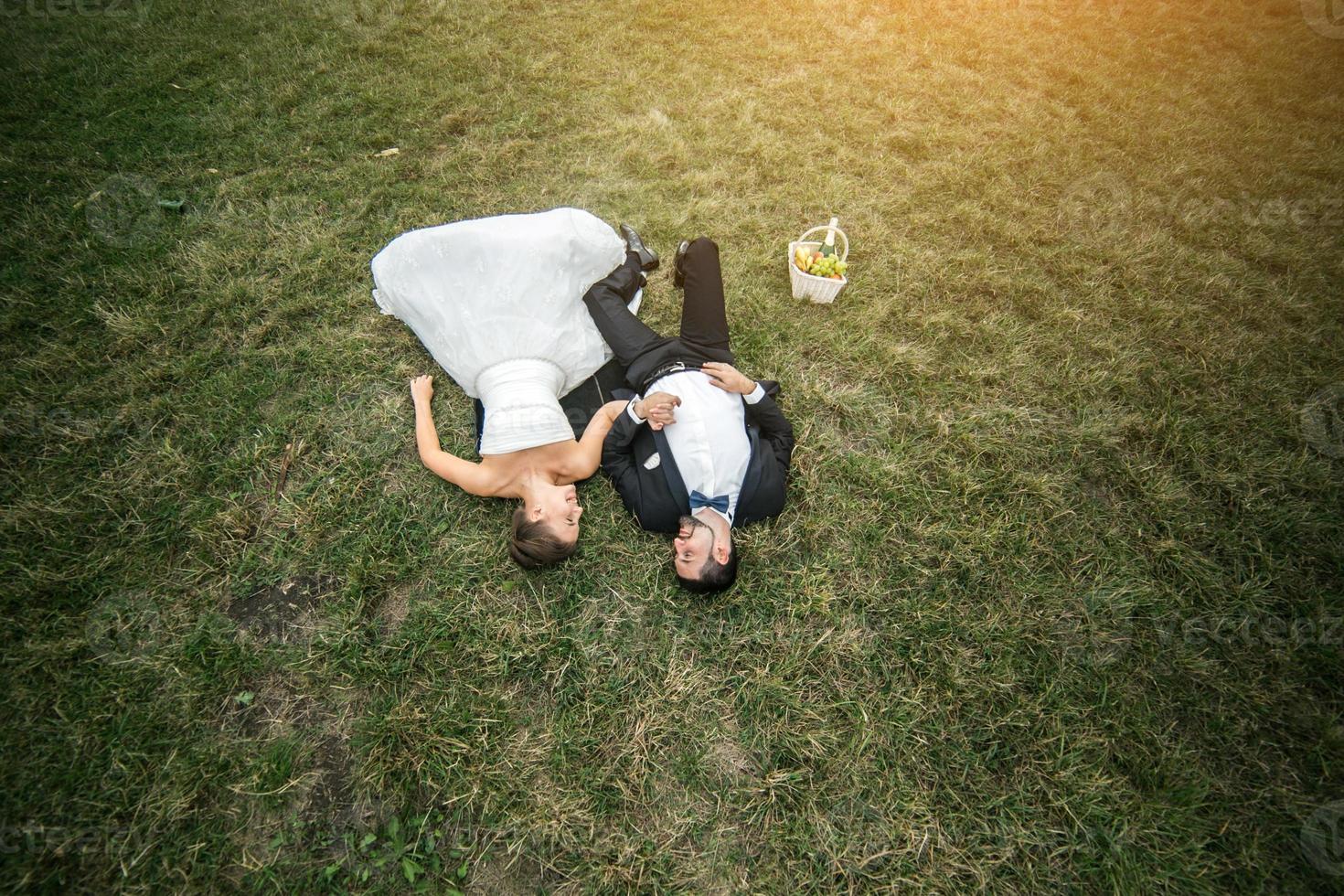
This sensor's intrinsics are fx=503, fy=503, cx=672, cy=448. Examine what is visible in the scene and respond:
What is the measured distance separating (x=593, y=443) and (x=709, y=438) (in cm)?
88

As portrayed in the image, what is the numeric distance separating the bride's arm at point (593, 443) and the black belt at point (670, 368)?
0.28 m

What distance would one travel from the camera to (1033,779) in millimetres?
3055

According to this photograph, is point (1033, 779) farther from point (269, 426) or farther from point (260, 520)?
point (269, 426)

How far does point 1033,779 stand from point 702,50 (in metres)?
8.44

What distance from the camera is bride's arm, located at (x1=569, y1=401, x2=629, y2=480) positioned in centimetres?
371

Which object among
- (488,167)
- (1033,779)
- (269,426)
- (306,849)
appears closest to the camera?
(306,849)

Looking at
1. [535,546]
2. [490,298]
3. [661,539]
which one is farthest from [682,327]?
[535,546]

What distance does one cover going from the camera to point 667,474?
11.7 feet

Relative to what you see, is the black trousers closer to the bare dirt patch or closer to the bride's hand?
the bride's hand

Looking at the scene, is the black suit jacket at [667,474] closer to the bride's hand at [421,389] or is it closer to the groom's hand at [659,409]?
the groom's hand at [659,409]

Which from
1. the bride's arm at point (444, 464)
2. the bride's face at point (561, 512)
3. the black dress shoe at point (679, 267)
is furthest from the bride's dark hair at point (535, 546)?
the black dress shoe at point (679, 267)

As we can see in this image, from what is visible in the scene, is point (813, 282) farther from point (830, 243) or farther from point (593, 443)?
point (593, 443)

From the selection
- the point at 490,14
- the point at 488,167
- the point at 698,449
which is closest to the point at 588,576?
the point at 698,449

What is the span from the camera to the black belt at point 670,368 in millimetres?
3830
